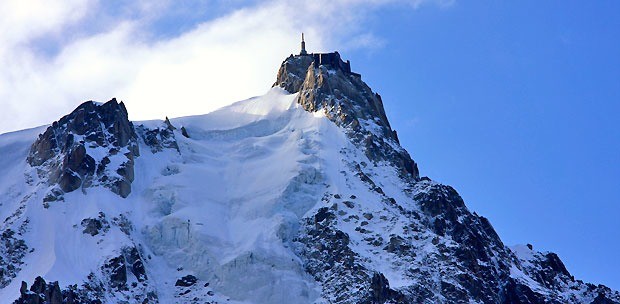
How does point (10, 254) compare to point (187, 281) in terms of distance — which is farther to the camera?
point (187, 281)

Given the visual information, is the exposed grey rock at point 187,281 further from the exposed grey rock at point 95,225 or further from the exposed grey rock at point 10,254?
the exposed grey rock at point 10,254

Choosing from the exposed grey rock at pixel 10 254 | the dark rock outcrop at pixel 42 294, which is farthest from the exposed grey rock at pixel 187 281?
the exposed grey rock at pixel 10 254

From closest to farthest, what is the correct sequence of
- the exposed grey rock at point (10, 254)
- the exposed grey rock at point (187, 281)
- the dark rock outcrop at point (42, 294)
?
1. the dark rock outcrop at point (42, 294)
2. the exposed grey rock at point (10, 254)
3. the exposed grey rock at point (187, 281)

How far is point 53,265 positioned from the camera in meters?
187

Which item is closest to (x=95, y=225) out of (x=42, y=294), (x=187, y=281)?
(x=187, y=281)

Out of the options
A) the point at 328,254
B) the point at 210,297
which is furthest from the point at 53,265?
the point at 328,254

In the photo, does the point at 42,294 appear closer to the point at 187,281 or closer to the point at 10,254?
the point at 10,254

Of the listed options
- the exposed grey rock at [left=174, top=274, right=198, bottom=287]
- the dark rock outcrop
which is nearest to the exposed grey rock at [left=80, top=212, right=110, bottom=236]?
the exposed grey rock at [left=174, top=274, right=198, bottom=287]

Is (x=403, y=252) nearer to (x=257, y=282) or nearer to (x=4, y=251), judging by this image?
(x=257, y=282)

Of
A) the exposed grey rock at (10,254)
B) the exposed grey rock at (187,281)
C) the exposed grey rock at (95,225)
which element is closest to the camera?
the exposed grey rock at (10,254)

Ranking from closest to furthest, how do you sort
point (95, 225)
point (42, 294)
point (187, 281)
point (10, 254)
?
point (42, 294), point (10, 254), point (187, 281), point (95, 225)

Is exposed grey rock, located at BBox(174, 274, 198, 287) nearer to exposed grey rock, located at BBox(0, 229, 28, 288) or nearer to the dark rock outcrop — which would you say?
the dark rock outcrop

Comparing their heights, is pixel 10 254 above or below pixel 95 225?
below

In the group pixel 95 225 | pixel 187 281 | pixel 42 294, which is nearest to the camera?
pixel 42 294
